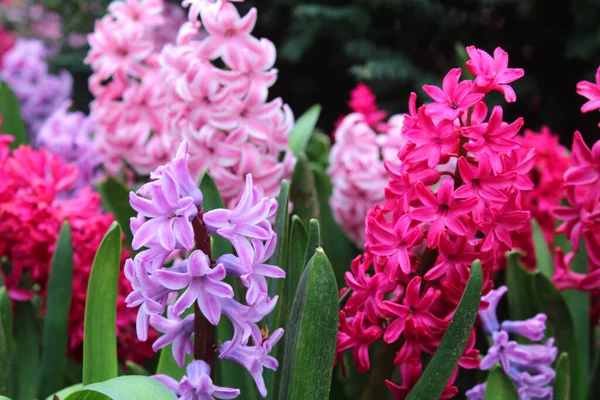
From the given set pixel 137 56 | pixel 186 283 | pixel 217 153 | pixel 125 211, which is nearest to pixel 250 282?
pixel 186 283

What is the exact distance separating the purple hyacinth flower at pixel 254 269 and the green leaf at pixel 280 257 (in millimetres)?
116

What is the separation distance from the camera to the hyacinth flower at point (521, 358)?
32.2 inches

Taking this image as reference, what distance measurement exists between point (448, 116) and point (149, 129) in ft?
2.52

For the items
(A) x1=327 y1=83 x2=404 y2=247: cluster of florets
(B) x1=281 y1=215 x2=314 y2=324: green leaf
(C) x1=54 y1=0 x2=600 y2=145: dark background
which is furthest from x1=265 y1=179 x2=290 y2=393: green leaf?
(C) x1=54 y1=0 x2=600 y2=145: dark background

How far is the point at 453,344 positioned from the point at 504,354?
0.55 ft

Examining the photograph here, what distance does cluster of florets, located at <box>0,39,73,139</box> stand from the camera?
2.14 m

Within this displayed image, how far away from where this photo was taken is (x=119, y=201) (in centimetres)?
127

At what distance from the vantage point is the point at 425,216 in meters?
0.69

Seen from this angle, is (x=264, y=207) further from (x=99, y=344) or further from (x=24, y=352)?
(x=24, y=352)

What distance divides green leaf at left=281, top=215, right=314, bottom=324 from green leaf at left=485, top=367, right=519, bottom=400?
0.25m

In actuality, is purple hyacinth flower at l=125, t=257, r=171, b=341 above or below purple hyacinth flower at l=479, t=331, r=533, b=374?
above

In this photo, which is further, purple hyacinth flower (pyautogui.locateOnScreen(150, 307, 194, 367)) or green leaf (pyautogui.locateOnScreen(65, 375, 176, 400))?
purple hyacinth flower (pyautogui.locateOnScreen(150, 307, 194, 367))

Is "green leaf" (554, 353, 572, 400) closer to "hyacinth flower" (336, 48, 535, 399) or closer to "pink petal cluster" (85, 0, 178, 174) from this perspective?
"hyacinth flower" (336, 48, 535, 399)

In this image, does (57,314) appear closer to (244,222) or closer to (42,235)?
(42,235)
